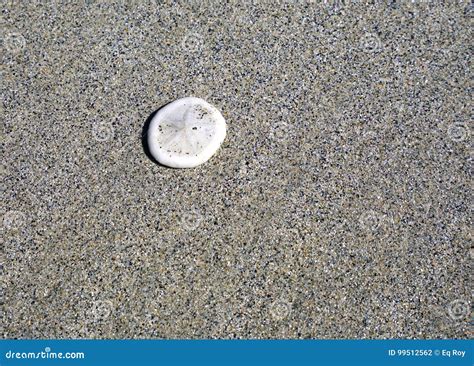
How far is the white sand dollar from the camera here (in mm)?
2463

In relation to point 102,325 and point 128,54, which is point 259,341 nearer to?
point 102,325

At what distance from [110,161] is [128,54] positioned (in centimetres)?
57

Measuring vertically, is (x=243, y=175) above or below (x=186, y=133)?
below

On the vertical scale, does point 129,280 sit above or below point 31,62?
below

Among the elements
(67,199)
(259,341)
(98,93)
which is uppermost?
(98,93)

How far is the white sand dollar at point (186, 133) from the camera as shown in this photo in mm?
2463

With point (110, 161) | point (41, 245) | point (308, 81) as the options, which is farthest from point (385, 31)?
point (41, 245)

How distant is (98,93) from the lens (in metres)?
2.68

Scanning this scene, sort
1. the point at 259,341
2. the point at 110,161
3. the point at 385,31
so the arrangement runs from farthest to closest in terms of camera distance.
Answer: the point at 385,31 → the point at 110,161 → the point at 259,341

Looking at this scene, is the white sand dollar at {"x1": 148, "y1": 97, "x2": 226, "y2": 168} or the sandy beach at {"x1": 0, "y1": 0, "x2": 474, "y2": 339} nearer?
the sandy beach at {"x1": 0, "y1": 0, "x2": 474, "y2": 339}

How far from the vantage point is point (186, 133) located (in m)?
2.50

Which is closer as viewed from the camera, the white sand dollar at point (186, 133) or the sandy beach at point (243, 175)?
the sandy beach at point (243, 175)

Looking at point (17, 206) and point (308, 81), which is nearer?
point (17, 206)

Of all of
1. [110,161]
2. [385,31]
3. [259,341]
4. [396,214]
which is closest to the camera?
[259,341]
